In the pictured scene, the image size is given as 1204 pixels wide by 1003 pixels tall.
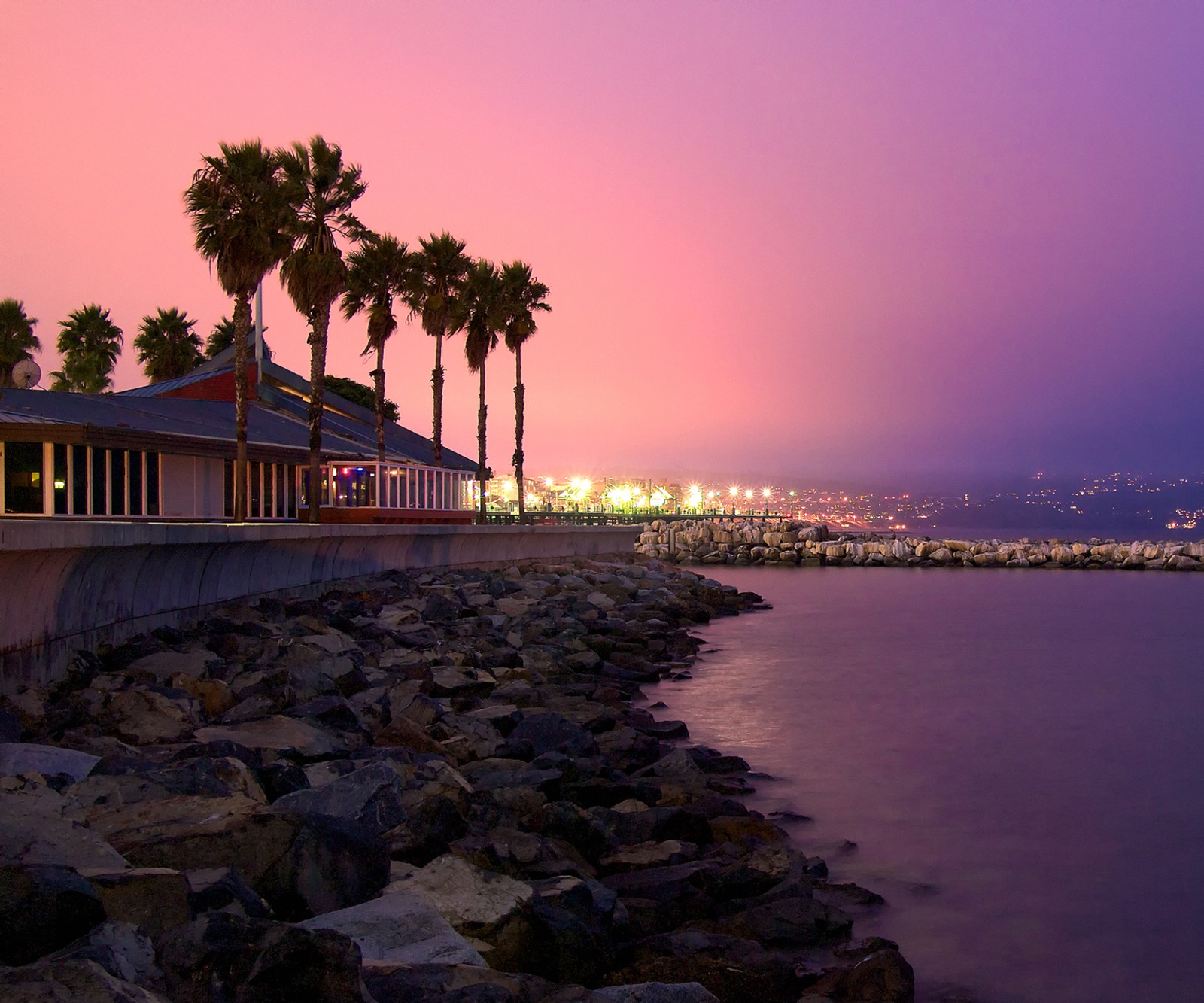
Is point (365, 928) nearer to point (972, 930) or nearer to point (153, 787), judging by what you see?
point (153, 787)

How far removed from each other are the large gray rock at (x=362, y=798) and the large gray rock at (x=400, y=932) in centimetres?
142

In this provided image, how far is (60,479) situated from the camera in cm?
2745

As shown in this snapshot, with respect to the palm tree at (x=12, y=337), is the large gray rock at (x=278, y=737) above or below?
below

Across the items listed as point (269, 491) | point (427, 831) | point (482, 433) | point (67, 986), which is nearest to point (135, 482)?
point (269, 491)

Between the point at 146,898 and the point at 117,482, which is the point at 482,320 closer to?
the point at 117,482

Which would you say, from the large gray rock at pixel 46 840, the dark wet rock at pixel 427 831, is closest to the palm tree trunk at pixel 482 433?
the dark wet rock at pixel 427 831

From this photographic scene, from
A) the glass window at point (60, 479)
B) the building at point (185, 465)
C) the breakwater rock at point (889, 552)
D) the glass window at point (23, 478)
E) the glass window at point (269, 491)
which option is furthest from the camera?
the breakwater rock at point (889, 552)

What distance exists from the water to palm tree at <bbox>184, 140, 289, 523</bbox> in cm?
1460

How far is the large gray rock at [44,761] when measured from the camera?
6.51m

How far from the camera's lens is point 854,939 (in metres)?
7.43

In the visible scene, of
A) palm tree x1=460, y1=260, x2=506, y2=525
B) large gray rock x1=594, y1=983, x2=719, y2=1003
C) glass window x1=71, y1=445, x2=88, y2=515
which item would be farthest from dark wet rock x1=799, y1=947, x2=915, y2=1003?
palm tree x1=460, y1=260, x2=506, y2=525

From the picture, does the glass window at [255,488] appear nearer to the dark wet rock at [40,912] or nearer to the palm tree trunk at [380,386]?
the palm tree trunk at [380,386]

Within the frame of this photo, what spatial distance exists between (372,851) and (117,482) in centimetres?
2673

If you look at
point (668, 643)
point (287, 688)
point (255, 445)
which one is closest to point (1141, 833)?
point (287, 688)
